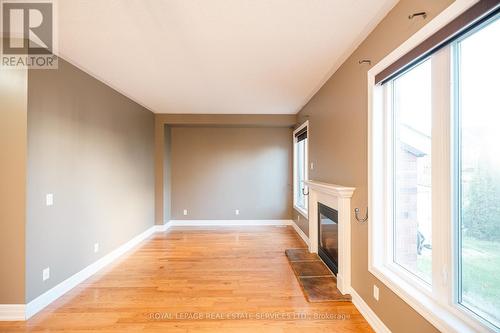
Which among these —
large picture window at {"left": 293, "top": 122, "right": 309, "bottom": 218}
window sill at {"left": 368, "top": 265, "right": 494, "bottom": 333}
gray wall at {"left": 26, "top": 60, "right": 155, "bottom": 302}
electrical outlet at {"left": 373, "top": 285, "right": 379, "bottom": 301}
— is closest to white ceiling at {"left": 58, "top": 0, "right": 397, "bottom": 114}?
gray wall at {"left": 26, "top": 60, "right": 155, "bottom": 302}

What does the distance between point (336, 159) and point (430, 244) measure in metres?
1.52

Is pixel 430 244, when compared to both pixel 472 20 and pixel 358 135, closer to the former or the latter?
pixel 358 135

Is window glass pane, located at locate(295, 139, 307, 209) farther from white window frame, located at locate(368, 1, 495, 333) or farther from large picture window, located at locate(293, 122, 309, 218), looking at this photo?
white window frame, located at locate(368, 1, 495, 333)

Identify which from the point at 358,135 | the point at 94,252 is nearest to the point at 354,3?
the point at 358,135

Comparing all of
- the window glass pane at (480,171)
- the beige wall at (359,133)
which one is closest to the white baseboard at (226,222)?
the beige wall at (359,133)

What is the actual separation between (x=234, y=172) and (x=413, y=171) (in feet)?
14.9

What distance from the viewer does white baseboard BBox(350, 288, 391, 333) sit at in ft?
6.61

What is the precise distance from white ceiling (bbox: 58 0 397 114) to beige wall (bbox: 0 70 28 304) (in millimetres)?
638

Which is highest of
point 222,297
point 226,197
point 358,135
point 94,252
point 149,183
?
point 358,135

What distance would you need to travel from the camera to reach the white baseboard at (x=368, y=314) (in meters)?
2.01

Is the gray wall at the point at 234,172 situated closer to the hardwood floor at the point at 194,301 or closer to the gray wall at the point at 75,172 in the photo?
the gray wall at the point at 75,172

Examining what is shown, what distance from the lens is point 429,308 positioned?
4.92ft

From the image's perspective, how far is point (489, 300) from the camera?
1274 mm

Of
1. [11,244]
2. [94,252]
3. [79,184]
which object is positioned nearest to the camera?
[11,244]
